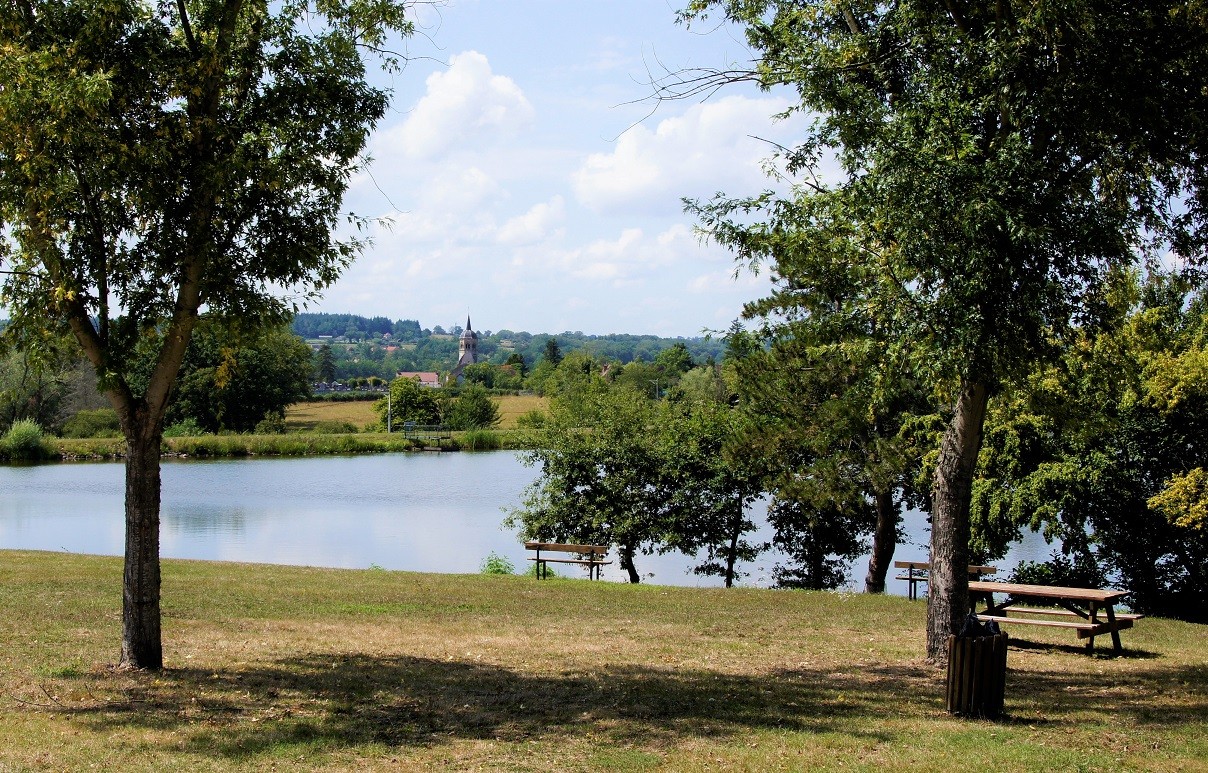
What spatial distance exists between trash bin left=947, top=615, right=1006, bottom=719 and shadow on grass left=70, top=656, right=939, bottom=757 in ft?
1.51

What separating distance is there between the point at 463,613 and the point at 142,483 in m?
6.54

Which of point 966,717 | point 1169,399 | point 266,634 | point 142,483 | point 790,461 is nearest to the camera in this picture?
point 966,717

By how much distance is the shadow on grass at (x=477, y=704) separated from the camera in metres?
7.09

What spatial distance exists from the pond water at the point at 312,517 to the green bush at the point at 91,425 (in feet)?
41.9

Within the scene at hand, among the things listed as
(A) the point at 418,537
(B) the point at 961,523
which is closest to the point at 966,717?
(B) the point at 961,523

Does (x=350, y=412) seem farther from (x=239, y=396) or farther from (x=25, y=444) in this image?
(x=25, y=444)

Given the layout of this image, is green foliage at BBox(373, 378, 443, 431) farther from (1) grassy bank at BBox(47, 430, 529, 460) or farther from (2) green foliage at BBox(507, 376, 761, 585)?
(2) green foliage at BBox(507, 376, 761, 585)

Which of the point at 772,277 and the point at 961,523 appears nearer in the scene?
the point at 961,523

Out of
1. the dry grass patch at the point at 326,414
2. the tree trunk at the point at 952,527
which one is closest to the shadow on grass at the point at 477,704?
the tree trunk at the point at 952,527

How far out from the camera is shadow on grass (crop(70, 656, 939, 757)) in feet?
23.3

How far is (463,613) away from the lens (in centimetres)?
1418

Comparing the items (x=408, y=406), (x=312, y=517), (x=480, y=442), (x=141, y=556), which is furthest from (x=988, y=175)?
(x=408, y=406)

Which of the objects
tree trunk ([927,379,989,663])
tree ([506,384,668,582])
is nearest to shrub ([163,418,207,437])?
tree ([506,384,668,582])

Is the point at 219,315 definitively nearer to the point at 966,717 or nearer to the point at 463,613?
the point at 463,613
